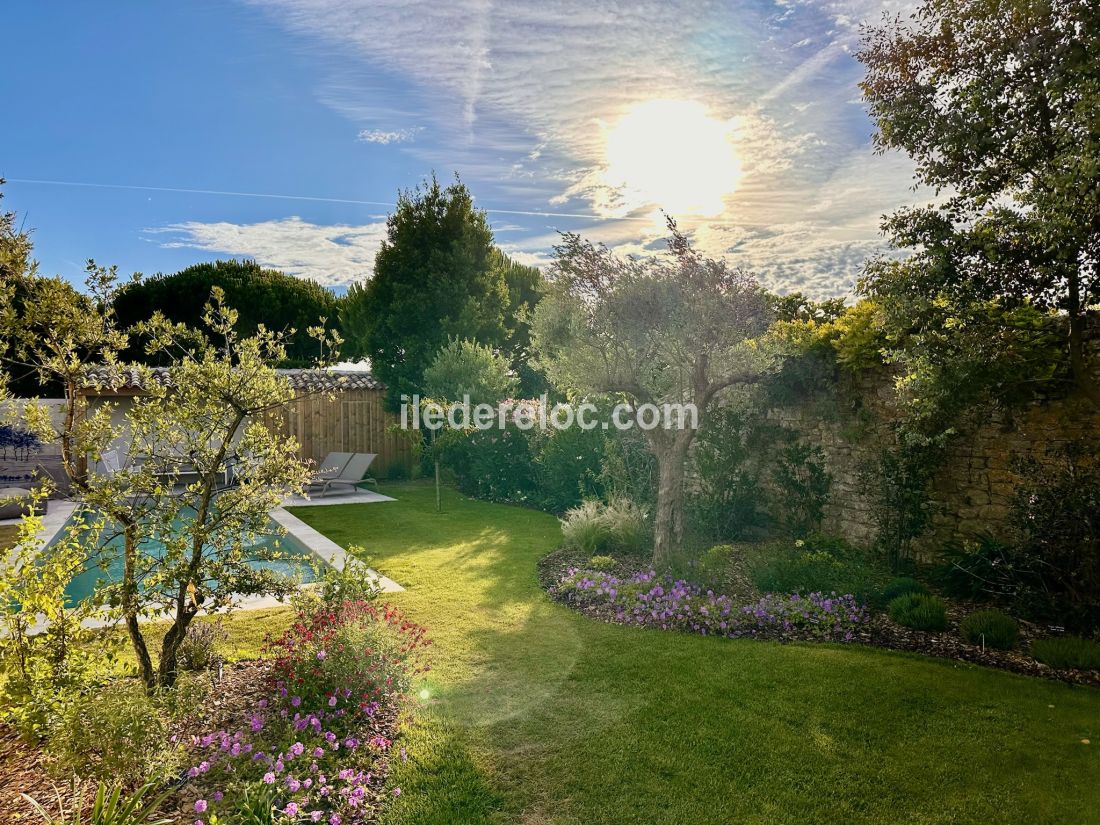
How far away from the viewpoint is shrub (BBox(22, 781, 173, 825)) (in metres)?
2.55

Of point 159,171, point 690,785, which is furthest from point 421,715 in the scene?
point 159,171

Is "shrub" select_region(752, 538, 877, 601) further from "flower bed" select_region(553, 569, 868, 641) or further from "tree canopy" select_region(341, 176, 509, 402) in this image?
"tree canopy" select_region(341, 176, 509, 402)

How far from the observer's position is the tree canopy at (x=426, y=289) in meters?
18.2

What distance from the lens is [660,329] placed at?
23.4ft

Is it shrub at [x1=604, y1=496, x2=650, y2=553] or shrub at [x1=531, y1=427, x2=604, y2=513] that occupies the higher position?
shrub at [x1=531, y1=427, x2=604, y2=513]

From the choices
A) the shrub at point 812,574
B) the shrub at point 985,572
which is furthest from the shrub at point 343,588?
the shrub at point 985,572

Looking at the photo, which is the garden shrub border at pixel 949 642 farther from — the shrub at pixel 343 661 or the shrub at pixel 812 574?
the shrub at pixel 343 661

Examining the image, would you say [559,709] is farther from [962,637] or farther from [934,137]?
[934,137]

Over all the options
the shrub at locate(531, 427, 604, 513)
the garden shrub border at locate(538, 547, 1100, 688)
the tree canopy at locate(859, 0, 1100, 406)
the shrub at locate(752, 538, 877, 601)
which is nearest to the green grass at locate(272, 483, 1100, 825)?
the garden shrub border at locate(538, 547, 1100, 688)

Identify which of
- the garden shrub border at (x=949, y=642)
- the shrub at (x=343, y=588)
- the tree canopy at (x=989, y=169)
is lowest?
the garden shrub border at (x=949, y=642)

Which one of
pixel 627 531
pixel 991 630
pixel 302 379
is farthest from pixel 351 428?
pixel 991 630

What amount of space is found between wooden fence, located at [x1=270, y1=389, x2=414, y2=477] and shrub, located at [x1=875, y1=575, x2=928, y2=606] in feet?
42.8

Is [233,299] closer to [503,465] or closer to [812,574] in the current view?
[503,465]

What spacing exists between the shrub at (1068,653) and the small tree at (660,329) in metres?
3.34
